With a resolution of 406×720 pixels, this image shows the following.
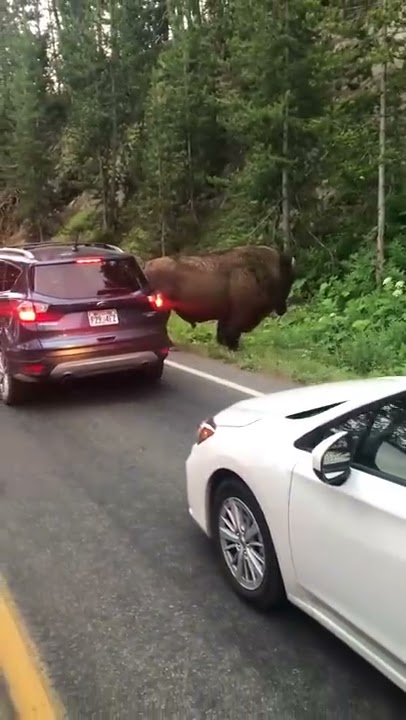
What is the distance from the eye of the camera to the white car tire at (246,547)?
3920mm

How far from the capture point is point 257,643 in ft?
12.3

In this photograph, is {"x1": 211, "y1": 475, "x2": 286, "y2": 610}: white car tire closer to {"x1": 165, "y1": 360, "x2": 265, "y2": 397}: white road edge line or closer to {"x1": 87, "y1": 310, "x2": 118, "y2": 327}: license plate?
{"x1": 165, "y1": 360, "x2": 265, "y2": 397}: white road edge line

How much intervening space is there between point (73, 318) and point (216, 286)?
16.7 ft

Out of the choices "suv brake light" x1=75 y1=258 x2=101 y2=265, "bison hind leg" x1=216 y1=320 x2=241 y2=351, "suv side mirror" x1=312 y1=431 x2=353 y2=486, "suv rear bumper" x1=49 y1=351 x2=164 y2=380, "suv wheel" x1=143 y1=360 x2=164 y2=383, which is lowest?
"bison hind leg" x1=216 y1=320 x2=241 y2=351

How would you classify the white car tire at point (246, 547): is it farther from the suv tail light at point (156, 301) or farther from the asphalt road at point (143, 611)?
the suv tail light at point (156, 301)

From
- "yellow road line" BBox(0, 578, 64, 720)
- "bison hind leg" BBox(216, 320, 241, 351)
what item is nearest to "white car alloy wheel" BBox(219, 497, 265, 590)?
"yellow road line" BBox(0, 578, 64, 720)

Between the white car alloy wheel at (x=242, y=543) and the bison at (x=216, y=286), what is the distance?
27.2 ft

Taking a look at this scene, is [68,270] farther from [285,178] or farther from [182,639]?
[285,178]

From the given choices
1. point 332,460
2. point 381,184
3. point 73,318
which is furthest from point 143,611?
point 381,184

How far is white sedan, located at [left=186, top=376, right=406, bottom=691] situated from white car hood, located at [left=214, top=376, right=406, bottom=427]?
0.01 meters

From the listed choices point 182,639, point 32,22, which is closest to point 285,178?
point 182,639

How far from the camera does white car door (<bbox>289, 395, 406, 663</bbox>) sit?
9.77 ft

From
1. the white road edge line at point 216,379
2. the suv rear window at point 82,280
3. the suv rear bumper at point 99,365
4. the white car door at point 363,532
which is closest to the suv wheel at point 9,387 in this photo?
the suv rear bumper at point 99,365

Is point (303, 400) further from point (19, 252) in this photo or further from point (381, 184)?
point (381, 184)
